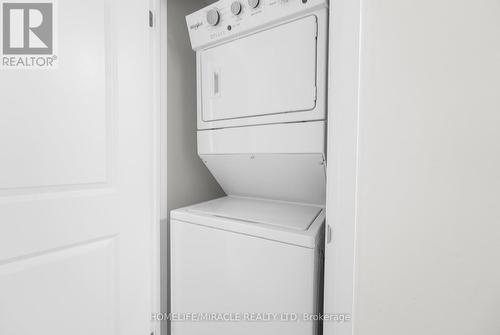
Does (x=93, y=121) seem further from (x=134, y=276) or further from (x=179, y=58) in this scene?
(x=134, y=276)

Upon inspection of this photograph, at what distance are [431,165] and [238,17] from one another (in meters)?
1.55

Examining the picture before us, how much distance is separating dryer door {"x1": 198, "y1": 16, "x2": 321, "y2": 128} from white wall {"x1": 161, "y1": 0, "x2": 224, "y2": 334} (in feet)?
0.92

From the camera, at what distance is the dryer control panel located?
1478 mm

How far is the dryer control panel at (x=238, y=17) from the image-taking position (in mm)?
1478

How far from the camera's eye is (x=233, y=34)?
1729mm

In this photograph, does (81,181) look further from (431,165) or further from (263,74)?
(431,165)

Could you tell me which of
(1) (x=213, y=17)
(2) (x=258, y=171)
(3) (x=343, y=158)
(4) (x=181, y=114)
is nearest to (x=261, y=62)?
(1) (x=213, y=17)

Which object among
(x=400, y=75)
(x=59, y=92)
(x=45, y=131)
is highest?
(x=59, y=92)

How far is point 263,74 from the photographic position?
64.4 inches

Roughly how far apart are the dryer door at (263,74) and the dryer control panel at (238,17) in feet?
0.16

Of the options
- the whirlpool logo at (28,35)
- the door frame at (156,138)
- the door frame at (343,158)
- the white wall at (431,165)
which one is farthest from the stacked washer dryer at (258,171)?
the whirlpool logo at (28,35)

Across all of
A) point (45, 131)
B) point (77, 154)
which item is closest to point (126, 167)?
point (77, 154)

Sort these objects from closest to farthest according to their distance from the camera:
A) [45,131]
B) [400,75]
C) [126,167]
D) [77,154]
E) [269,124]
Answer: [400,75] < [45,131] < [77,154] < [269,124] < [126,167]

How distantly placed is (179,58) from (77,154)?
115 centimetres
